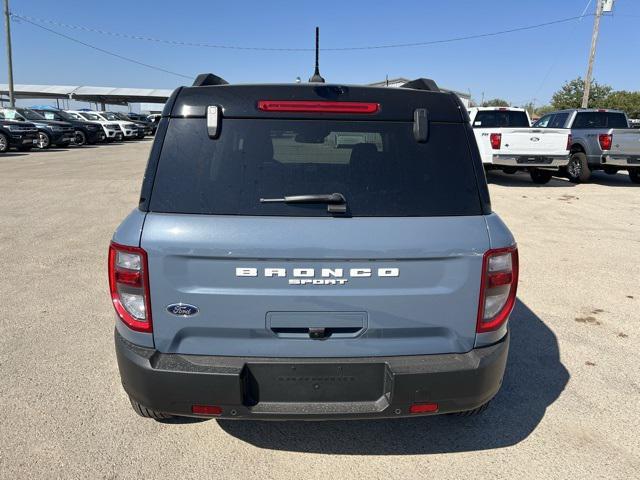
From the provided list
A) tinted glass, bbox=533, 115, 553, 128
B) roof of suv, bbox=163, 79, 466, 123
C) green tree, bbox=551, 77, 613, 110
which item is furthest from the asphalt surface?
green tree, bbox=551, 77, 613, 110

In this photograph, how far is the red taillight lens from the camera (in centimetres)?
1191

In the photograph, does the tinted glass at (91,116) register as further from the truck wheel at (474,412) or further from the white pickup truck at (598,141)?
the truck wheel at (474,412)

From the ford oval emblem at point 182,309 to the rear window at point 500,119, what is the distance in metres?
13.0

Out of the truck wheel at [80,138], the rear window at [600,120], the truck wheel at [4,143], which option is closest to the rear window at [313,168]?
the rear window at [600,120]

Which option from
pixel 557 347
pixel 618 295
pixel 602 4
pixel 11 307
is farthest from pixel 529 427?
pixel 602 4

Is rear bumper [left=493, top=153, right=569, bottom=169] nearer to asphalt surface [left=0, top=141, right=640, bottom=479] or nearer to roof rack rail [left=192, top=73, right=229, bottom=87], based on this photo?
asphalt surface [left=0, top=141, right=640, bottom=479]

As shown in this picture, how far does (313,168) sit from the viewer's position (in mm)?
2113

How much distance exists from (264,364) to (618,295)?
180 inches

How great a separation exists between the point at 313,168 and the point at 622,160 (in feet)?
43.6

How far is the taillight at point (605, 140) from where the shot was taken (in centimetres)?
1231

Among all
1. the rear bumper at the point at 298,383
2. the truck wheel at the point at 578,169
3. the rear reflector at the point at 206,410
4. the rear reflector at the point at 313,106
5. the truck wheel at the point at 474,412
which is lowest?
the truck wheel at the point at 474,412

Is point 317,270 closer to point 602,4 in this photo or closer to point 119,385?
point 119,385

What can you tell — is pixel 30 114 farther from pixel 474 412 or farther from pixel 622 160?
pixel 474 412

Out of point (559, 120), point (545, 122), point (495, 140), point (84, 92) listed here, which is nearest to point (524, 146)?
point (495, 140)
